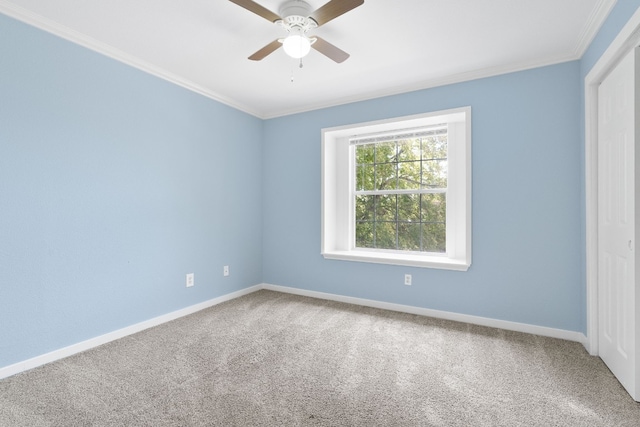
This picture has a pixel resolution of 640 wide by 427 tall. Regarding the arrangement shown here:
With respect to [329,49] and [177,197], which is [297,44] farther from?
[177,197]

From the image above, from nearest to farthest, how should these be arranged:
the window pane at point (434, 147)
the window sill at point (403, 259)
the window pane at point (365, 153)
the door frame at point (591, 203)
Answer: the door frame at point (591, 203), the window sill at point (403, 259), the window pane at point (434, 147), the window pane at point (365, 153)

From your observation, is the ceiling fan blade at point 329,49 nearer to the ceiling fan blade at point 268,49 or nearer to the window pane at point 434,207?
the ceiling fan blade at point 268,49

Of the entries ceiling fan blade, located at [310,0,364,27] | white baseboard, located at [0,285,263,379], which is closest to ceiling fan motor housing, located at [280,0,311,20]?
ceiling fan blade, located at [310,0,364,27]

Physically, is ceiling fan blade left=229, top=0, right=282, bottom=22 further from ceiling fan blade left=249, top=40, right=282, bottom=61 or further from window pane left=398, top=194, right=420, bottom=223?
window pane left=398, top=194, right=420, bottom=223

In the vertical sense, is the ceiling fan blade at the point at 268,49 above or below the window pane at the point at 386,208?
above

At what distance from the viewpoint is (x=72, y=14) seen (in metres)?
2.08

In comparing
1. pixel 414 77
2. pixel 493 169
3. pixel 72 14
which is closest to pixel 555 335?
pixel 493 169

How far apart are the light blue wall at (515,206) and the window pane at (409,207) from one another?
62 centimetres

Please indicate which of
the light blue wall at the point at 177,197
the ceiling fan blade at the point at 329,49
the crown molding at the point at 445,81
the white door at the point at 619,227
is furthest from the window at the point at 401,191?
the ceiling fan blade at the point at 329,49

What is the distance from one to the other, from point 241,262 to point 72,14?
9.12 feet

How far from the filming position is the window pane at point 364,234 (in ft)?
12.7

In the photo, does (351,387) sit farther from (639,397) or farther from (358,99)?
(358,99)

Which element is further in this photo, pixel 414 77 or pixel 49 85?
pixel 414 77

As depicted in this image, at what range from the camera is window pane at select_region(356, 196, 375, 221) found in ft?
12.7
